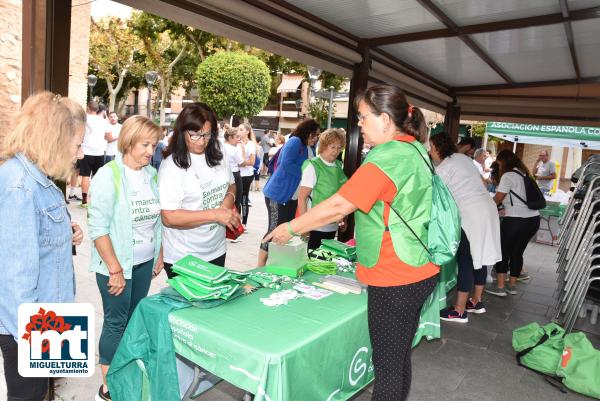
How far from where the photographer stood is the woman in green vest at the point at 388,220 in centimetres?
178

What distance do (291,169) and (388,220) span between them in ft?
8.93

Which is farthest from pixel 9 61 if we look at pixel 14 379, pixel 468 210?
pixel 468 210

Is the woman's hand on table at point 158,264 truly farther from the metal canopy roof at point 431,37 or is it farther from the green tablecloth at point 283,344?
the metal canopy roof at point 431,37

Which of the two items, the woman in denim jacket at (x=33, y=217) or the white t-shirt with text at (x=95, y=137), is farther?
the white t-shirt with text at (x=95, y=137)

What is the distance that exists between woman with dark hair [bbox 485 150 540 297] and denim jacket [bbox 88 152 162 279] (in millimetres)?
4193

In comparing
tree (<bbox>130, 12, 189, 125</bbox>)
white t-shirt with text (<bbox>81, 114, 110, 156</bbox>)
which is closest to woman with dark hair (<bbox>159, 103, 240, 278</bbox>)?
white t-shirt with text (<bbox>81, 114, 110, 156</bbox>)

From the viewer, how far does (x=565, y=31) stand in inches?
165

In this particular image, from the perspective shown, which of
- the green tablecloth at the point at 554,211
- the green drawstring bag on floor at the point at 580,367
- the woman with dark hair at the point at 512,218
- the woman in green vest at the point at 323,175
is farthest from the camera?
the green tablecloth at the point at 554,211

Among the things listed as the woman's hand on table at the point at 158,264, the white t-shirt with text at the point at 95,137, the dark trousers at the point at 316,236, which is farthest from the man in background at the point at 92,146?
the woman's hand on table at the point at 158,264

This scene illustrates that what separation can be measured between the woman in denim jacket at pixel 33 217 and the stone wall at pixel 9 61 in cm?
253

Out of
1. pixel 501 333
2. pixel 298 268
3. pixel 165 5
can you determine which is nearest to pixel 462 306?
pixel 501 333

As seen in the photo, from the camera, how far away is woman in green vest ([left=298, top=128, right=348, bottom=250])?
12.8 feet

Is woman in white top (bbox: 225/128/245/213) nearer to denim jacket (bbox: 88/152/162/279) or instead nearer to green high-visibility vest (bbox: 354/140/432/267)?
denim jacket (bbox: 88/152/162/279)

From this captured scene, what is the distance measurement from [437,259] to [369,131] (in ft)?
2.04
